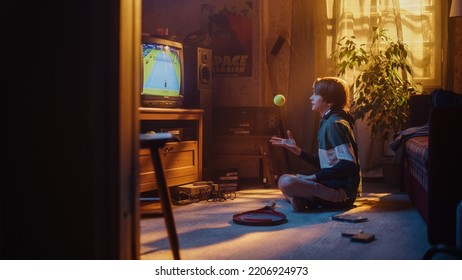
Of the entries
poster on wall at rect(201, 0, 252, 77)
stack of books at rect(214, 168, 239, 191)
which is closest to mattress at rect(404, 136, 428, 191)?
stack of books at rect(214, 168, 239, 191)

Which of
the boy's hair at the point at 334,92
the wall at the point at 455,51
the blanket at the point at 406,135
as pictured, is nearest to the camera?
the boy's hair at the point at 334,92

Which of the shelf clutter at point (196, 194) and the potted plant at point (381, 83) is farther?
the potted plant at point (381, 83)

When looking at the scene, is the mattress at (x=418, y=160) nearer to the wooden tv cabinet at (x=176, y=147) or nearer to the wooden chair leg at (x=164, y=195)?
the wooden chair leg at (x=164, y=195)

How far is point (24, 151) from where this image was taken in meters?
1.30

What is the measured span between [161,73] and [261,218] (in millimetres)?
1320

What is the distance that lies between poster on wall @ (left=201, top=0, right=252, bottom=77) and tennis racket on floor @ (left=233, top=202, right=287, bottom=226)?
202 centimetres

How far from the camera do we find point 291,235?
2389 mm

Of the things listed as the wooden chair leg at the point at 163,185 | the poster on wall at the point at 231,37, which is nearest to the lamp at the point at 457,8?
the poster on wall at the point at 231,37

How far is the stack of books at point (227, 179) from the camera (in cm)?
402

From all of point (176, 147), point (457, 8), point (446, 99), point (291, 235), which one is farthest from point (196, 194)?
point (457, 8)

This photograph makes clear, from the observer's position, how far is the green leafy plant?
13.1 feet

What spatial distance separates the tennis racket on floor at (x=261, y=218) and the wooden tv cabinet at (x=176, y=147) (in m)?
0.70

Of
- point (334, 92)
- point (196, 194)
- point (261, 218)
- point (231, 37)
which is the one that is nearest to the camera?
point (261, 218)

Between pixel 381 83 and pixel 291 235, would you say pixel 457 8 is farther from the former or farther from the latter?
pixel 291 235
